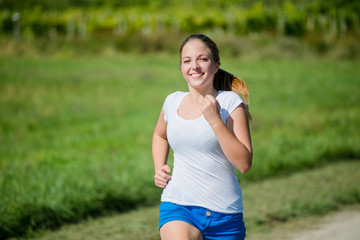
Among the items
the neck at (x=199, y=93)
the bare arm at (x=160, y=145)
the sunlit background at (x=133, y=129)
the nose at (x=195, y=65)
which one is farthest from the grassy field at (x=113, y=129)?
the nose at (x=195, y=65)

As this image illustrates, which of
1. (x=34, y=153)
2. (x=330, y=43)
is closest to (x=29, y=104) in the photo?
(x=34, y=153)

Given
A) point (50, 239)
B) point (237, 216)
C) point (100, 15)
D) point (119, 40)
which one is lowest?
point (50, 239)

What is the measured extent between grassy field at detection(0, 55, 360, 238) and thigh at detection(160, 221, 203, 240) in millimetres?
2418

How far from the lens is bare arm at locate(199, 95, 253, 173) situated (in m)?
2.21

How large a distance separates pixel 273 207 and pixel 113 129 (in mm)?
5354

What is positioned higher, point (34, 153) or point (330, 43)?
point (330, 43)

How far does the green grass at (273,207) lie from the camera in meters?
4.49

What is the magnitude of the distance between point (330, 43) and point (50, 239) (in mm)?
26499

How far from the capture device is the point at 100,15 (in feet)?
165

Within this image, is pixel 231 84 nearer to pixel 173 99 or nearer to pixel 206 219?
pixel 173 99

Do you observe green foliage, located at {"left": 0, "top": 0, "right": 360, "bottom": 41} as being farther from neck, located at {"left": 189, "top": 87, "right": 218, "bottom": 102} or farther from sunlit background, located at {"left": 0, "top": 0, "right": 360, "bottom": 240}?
neck, located at {"left": 189, "top": 87, "right": 218, "bottom": 102}

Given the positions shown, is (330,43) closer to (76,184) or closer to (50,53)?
(50,53)

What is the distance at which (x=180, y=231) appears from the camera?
2.28 meters

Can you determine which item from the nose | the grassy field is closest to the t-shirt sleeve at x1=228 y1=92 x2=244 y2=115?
the nose
